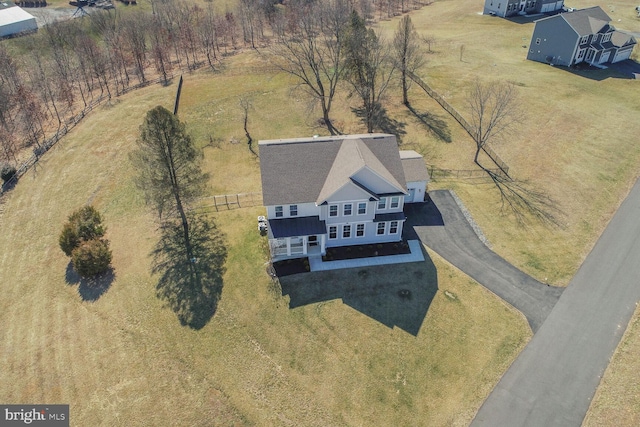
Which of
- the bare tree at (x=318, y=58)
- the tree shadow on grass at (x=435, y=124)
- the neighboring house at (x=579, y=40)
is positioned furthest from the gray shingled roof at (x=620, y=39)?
the bare tree at (x=318, y=58)

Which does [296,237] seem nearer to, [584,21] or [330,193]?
[330,193]

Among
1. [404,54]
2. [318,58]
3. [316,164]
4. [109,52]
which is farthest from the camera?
[109,52]

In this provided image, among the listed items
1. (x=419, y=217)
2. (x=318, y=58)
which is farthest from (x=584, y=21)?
(x=419, y=217)

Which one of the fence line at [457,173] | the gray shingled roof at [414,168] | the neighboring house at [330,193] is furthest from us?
the fence line at [457,173]

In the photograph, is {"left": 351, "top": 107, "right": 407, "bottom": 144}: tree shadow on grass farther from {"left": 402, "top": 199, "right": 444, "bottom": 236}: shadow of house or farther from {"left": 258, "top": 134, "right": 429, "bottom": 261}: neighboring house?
{"left": 258, "top": 134, "right": 429, "bottom": 261}: neighboring house

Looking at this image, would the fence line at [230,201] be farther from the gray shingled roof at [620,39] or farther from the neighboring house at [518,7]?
the neighboring house at [518,7]

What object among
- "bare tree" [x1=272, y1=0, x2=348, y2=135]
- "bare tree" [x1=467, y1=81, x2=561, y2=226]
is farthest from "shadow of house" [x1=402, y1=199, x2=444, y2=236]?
"bare tree" [x1=272, y1=0, x2=348, y2=135]
